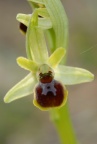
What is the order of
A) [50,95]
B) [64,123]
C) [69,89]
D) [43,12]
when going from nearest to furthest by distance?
[50,95] → [43,12] → [64,123] → [69,89]

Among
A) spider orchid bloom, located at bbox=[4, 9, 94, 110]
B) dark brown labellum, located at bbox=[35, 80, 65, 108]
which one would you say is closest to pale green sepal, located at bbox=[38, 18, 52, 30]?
spider orchid bloom, located at bbox=[4, 9, 94, 110]

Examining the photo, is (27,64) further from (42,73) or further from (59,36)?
(59,36)

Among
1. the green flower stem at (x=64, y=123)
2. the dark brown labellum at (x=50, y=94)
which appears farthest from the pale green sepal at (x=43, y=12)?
the green flower stem at (x=64, y=123)

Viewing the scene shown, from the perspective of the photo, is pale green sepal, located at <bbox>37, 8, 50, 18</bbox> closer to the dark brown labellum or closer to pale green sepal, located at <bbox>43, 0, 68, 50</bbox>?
pale green sepal, located at <bbox>43, 0, 68, 50</bbox>

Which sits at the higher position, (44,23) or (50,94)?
(44,23)

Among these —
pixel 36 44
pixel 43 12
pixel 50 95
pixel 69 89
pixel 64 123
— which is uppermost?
pixel 43 12

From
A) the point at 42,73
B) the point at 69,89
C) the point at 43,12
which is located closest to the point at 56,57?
the point at 42,73

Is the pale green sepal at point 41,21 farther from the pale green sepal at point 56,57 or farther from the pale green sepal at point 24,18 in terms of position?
the pale green sepal at point 56,57
